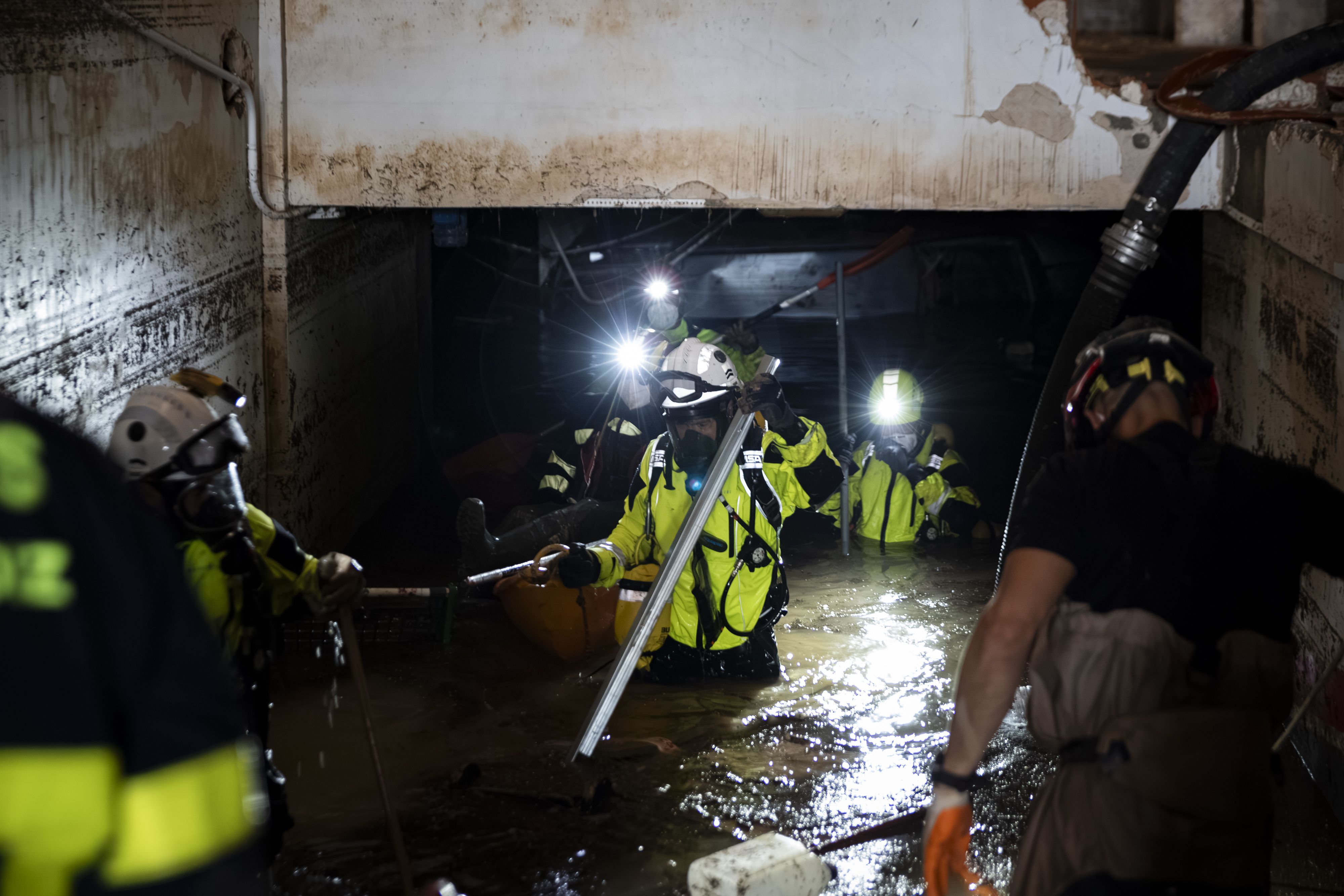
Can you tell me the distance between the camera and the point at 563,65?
605 centimetres

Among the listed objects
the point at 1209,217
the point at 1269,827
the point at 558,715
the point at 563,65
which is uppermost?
the point at 563,65

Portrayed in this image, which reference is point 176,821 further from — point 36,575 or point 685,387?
point 685,387

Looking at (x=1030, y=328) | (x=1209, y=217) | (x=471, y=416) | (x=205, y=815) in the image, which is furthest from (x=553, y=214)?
(x=205, y=815)

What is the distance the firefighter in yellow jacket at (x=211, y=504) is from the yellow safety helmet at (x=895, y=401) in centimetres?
609

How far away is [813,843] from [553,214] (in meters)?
9.89

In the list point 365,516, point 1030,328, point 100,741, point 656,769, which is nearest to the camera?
point 100,741

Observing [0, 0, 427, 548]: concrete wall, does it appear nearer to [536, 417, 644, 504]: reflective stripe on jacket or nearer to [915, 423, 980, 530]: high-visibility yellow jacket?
[536, 417, 644, 504]: reflective stripe on jacket

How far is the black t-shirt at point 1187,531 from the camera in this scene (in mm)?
2271

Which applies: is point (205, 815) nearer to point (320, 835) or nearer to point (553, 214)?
point (320, 835)

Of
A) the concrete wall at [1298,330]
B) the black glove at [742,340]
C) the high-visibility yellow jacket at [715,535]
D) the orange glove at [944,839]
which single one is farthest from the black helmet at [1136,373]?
the black glove at [742,340]

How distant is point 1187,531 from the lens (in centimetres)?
228

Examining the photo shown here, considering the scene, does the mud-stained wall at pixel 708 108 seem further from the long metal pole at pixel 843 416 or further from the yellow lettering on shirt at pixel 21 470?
the yellow lettering on shirt at pixel 21 470

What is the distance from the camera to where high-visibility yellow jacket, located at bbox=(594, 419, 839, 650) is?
17.3 feet

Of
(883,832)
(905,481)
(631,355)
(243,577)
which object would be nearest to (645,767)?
(883,832)
